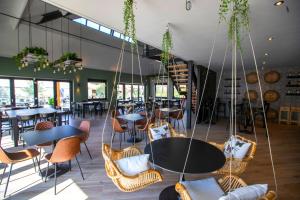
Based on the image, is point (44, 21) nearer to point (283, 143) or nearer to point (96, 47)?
point (96, 47)

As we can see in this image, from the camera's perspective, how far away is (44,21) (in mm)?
6820

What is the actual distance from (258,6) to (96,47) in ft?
27.2

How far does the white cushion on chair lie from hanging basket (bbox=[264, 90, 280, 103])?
24.8ft

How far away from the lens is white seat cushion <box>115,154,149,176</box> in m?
2.01

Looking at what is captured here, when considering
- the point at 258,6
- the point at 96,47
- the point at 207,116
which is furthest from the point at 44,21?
the point at 207,116

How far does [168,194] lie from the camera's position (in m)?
2.38

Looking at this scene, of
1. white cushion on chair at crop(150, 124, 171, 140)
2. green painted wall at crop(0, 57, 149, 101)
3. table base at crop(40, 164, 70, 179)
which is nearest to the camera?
table base at crop(40, 164, 70, 179)

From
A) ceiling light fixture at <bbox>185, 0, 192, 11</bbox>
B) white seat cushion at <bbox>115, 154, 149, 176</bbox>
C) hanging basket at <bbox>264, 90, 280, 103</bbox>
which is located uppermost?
ceiling light fixture at <bbox>185, 0, 192, 11</bbox>

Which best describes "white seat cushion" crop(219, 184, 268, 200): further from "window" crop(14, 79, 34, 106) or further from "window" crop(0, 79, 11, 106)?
"window" crop(0, 79, 11, 106)

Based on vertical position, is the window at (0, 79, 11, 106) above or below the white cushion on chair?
above

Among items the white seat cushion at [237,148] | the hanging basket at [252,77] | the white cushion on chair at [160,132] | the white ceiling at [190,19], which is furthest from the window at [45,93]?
the hanging basket at [252,77]

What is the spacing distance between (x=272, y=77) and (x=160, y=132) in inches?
307

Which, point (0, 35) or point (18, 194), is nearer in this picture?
point (18, 194)

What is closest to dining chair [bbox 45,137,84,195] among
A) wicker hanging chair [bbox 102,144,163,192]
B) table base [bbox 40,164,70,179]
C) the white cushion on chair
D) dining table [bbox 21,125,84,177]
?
dining table [bbox 21,125,84,177]
